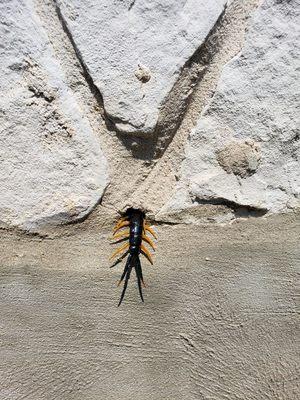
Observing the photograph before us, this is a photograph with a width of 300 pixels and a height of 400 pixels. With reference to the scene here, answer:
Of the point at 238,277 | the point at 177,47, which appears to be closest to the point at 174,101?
the point at 177,47

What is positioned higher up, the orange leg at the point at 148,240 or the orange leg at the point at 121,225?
the orange leg at the point at 121,225

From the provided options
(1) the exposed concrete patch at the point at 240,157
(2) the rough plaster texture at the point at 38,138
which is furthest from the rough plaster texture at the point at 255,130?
(2) the rough plaster texture at the point at 38,138

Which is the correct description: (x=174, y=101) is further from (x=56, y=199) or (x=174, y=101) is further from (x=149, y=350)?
(x=149, y=350)

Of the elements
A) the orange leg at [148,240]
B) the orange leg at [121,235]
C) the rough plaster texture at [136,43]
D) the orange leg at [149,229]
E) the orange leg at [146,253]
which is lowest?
the orange leg at [146,253]

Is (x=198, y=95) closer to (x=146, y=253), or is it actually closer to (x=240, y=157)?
(x=240, y=157)

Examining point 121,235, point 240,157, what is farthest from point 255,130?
point 121,235

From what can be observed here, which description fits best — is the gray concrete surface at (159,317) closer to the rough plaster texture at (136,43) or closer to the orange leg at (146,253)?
the orange leg at (146,253)

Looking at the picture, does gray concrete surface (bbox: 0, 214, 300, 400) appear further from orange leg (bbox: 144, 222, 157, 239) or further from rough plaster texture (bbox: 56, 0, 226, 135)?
rough plaster texture (bbox: 56, 0, 226, 135)

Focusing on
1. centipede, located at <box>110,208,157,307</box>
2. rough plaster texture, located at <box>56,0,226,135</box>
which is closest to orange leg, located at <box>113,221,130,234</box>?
centipede, located at <box>110,208,157,307</box>
